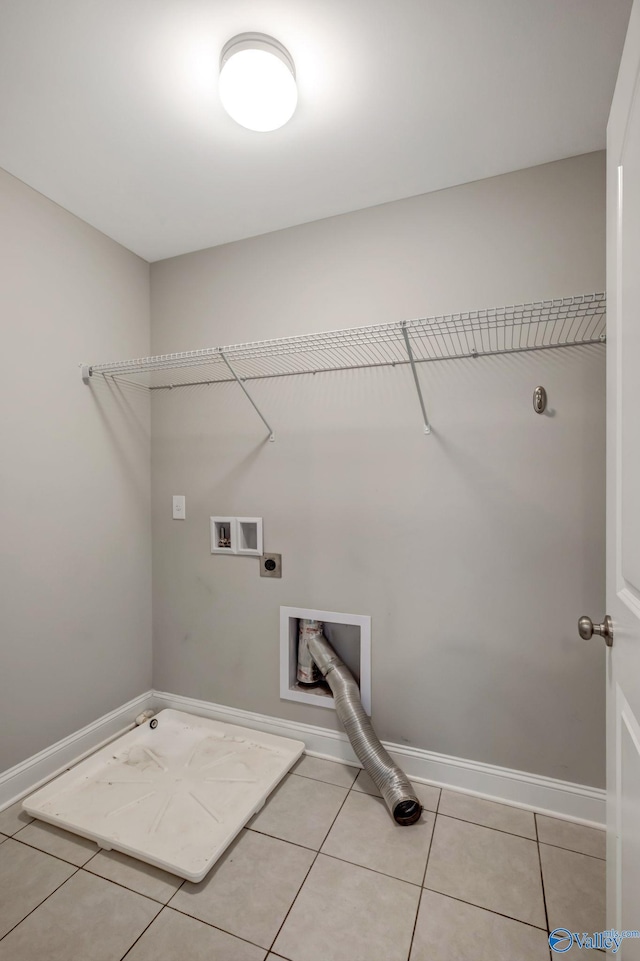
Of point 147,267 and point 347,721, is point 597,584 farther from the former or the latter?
point 147,267

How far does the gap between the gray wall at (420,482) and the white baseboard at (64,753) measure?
247 mm

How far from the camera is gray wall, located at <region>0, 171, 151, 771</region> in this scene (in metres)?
1.70

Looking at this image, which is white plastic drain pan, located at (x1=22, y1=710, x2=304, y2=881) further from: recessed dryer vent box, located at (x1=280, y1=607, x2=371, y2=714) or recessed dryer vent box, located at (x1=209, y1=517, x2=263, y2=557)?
recessed dryer vent box, located at (x1=209, y1=517, x2=263, y2=557)

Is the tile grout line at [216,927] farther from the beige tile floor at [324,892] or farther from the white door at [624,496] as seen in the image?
the white door at [624,496]

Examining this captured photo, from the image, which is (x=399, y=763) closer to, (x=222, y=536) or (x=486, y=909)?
(x=486, y=909)

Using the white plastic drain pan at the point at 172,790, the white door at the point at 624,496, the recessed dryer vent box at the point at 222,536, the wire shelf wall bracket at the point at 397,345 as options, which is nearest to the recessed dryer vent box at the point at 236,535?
the recessed dryer vent box at the point at 222,536

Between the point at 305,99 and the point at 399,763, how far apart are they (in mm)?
2384

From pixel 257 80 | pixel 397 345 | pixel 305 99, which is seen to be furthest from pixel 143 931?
pixel 305 99

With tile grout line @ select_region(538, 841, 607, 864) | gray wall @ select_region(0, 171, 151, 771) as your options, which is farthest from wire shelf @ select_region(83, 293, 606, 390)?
tile grout line @ select_region(538, 841, 607, 864)

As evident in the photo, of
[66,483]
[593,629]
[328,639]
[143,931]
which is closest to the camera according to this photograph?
[593,629]

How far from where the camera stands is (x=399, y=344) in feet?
5.96

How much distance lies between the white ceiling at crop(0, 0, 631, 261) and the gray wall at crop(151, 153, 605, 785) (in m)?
0.20

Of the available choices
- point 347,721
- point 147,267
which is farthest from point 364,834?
point 147,267

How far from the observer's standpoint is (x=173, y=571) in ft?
7.56
